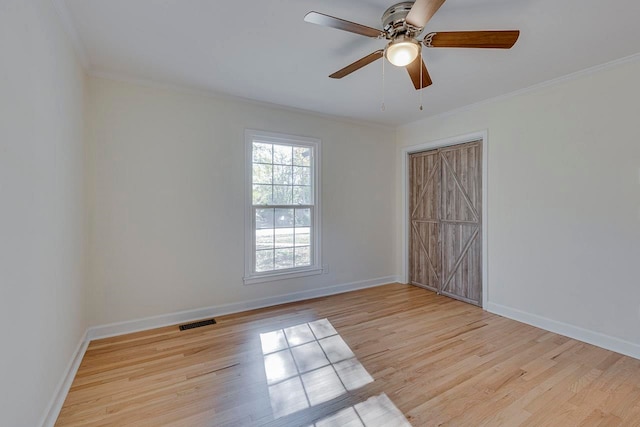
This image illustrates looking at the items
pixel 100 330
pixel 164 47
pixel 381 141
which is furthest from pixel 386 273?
pixel 164 47

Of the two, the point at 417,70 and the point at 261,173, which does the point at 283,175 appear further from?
the point at 417,70

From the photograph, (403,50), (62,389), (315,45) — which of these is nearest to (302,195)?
(315,45)

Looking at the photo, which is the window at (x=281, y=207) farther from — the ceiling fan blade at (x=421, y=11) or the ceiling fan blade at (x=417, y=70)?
the ceiling fan blade at (x=421, y=11)

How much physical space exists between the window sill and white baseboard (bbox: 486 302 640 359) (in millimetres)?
2301

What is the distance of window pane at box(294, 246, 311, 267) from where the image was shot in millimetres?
4051

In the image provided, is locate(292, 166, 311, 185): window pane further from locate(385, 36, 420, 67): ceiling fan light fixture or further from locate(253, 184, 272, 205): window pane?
locate(385, 36, 420, 67): ceiling fan light fixture

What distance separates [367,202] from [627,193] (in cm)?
286

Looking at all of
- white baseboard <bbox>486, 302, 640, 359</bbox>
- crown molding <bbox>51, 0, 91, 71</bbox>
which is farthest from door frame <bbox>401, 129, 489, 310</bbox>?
crown molding <bbox>51, 0, 91, 71</bbox>

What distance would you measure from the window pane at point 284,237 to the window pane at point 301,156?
3.10 ft

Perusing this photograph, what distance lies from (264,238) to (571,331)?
11.5 feet

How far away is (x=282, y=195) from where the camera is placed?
392 cm

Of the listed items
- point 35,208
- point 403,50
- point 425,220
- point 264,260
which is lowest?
point 264,260

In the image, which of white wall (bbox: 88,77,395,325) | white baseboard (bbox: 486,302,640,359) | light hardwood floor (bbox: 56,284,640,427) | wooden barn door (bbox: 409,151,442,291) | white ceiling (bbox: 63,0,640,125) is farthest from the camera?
wooden barn door (bbox: 409,151,442,291)

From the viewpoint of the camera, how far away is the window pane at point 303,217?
4.04 m
